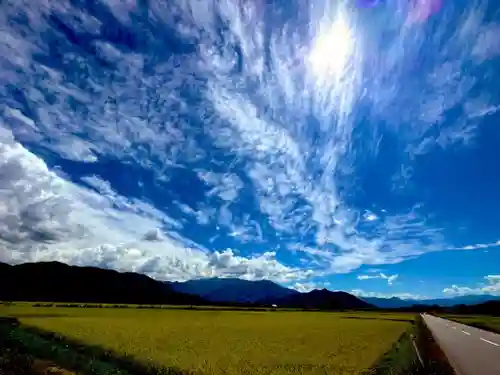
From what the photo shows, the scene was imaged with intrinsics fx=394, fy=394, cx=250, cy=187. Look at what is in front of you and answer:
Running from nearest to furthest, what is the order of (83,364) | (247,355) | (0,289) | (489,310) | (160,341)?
(83,364)
(247,355)
(160,341)
(489,310)
(0,289)

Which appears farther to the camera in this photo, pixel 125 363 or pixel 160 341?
pixel 160 341

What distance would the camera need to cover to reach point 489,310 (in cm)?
12838

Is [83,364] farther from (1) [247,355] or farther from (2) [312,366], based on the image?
(2) [312,366]

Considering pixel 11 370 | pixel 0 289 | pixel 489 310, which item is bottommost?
pixel 11 370

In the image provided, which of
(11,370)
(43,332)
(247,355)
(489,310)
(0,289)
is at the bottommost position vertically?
(11,370)

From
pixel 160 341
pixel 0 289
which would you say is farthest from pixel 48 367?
pixel 0 289

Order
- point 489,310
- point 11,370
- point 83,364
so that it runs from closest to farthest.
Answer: point 11,370, point 83,364, point 489,310

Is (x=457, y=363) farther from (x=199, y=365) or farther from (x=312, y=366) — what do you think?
(x=199, y=365)

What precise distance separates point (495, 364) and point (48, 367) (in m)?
19.2

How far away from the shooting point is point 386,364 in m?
17.5

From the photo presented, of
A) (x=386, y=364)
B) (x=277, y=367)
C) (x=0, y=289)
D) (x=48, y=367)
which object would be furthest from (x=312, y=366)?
(x=0, y=289)

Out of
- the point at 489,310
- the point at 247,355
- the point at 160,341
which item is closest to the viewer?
the point at 247,355

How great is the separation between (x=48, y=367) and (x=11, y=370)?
6.71 ft

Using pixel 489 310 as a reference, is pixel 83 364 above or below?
below
